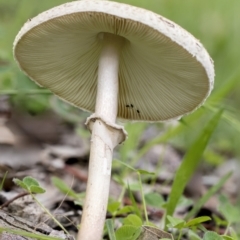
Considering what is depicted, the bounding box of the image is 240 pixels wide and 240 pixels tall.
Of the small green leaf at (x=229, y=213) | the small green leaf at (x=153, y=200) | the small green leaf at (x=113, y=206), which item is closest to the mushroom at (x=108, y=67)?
the small green leaf at (x=113, y=206)

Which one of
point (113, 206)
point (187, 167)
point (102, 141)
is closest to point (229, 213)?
point (187, 167)

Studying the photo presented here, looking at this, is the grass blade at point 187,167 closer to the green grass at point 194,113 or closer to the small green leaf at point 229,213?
the green grass at point 194,113

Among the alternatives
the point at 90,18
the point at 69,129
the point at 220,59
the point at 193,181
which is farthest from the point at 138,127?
the point at 220,59

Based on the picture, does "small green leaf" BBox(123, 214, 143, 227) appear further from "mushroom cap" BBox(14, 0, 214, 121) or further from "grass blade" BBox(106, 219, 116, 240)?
"mushroom cap" BBox(14, 0, 214, 121)

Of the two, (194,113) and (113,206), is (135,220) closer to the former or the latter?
(113,206)

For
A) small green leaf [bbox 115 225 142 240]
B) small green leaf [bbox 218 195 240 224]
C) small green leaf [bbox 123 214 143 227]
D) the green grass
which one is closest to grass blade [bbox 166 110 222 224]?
the green grass

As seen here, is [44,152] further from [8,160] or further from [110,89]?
[110,89]
